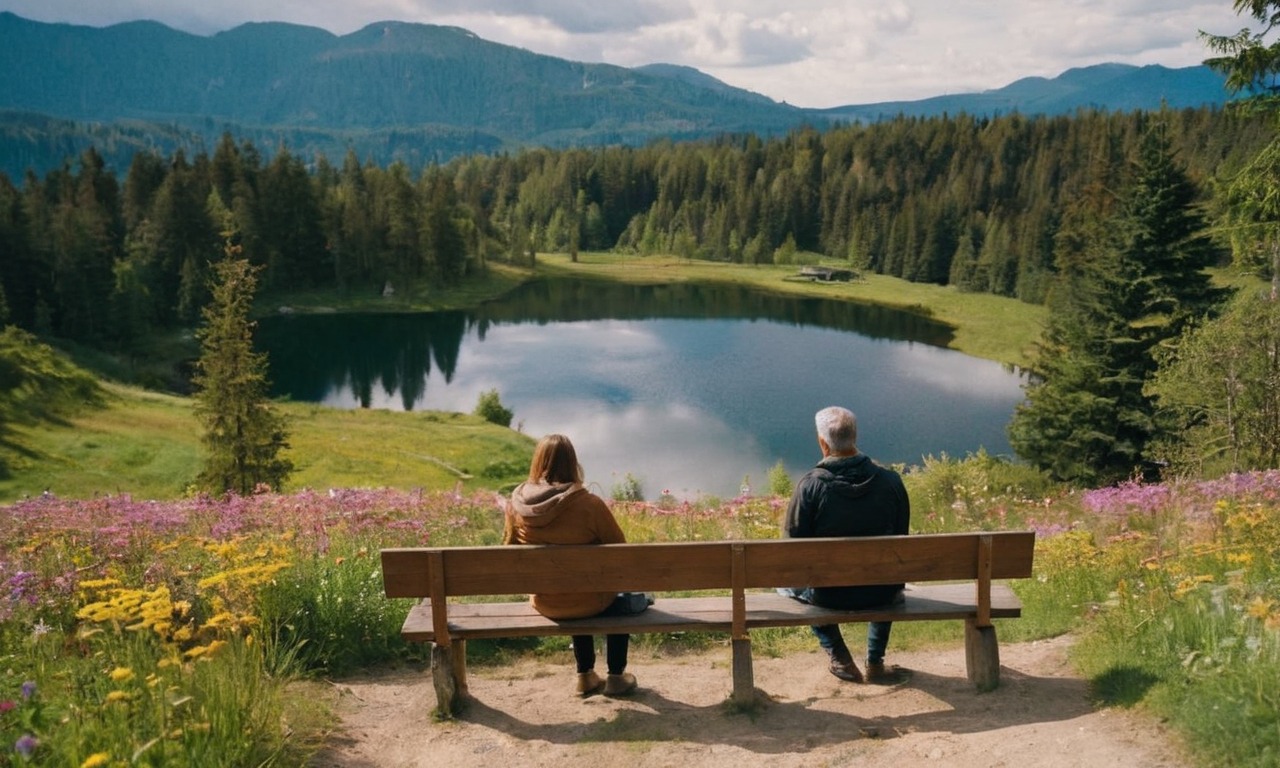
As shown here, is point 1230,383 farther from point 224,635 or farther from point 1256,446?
point 224,635

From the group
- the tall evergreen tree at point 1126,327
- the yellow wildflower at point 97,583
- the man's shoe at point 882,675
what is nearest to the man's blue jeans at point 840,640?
the man's shoe at point 882,675

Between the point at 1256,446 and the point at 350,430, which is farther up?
the point at 1256,446

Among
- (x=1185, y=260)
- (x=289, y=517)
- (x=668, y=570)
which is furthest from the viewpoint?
(x=1185, y=260)

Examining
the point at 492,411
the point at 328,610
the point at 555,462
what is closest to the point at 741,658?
the point at 555,462

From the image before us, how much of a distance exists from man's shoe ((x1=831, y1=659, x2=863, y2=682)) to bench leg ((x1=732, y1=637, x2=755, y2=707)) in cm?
94

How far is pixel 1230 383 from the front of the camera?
62.0 ft

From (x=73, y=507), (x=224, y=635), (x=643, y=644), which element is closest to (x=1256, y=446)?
(x=643, y=644)

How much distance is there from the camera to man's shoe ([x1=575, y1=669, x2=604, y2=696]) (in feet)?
21.4

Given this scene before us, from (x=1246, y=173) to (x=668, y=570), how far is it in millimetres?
13258

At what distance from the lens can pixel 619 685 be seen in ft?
21.3

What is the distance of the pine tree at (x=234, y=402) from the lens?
25203 mm

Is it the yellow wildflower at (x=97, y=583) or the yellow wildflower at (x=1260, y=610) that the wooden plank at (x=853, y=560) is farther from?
the yellow wildflower at (x=97, y=583)

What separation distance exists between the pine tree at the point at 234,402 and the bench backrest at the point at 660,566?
21.4m

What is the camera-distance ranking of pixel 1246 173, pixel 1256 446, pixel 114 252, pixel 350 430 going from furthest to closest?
pixel 114 252
pixel 350 430
pixel 1256 446
pixel 1246 173
